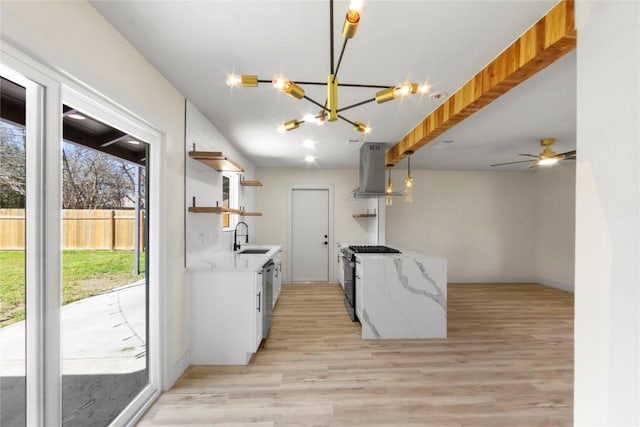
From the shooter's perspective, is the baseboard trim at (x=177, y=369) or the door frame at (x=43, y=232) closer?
the door frame at (x=43, y=232)

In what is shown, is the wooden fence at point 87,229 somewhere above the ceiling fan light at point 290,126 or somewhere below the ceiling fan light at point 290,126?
below

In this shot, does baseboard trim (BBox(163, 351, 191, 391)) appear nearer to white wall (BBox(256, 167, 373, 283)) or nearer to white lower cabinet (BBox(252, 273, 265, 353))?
white lower cabinet (BBox(252, 273, 265, 353))

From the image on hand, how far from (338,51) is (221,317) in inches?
96.8

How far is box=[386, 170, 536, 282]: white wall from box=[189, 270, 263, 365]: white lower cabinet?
3.97m

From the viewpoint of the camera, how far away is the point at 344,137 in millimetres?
3498

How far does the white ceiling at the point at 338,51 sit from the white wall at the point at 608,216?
0.43m

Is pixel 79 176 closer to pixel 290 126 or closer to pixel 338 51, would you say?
pixel 290 126

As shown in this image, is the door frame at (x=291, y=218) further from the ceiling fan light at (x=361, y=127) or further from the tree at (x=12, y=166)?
the tree at (x=12, y=166)

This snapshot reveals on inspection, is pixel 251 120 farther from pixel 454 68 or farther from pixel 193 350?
pixel 193 350

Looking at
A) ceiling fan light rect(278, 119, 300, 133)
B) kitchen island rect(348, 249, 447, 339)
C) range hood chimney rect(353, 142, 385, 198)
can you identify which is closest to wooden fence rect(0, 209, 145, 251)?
ceiling fan light rect(278, 119, 300, 133)

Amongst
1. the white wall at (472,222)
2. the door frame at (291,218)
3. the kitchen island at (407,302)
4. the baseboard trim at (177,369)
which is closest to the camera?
the baseboard trim at (177,369)

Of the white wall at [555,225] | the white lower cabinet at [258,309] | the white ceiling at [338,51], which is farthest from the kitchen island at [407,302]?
the white wall at [555,225]

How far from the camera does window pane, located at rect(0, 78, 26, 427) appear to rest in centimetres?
105

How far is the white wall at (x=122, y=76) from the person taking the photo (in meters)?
1.08
